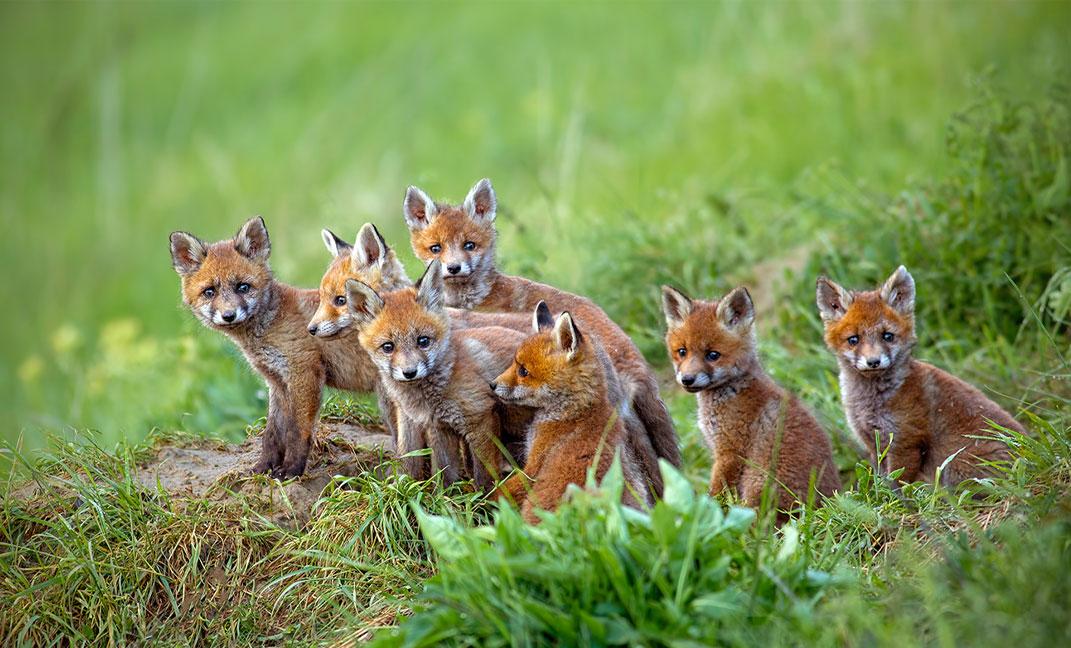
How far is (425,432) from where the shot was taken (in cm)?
623

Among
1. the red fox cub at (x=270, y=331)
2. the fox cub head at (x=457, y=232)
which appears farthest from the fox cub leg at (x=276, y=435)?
the fox cub head at (x=457, y=232)

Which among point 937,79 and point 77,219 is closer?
point 937,79

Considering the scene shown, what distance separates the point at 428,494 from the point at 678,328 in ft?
6.34

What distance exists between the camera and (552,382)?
596 centimetres

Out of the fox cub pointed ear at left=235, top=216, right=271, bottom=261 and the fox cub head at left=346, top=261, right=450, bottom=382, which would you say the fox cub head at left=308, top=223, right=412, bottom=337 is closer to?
the fox cub head at left=346, top=261, right=450, bottom=382

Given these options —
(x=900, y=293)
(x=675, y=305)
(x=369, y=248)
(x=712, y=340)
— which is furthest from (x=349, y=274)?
(x=900, y=293)

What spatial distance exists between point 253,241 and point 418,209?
4.72 feet

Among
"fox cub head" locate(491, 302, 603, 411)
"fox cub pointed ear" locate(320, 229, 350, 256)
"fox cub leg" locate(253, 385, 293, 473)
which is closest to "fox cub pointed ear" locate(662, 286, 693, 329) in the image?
"fox cub head" locate(491, 302, 603, 411)

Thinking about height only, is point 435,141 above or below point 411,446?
above

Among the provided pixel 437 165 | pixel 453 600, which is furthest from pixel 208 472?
pixel 437 165

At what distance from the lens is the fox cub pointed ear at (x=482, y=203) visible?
7.86m

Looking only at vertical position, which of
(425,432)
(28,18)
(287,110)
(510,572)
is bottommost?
(510,572)

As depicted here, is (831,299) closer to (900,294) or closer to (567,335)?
(900,294)

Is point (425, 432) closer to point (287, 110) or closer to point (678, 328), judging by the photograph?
point (678, 328)
